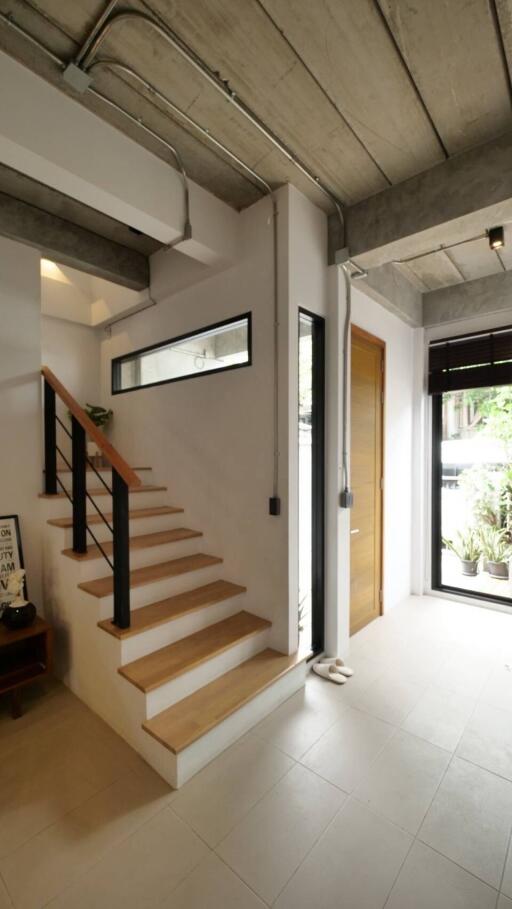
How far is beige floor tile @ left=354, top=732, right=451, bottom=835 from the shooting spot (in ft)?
5.05

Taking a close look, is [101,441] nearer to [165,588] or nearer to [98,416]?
[165,588]

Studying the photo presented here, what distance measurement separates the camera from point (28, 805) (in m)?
1.56

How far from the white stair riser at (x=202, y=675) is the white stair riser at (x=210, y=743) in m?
0.15

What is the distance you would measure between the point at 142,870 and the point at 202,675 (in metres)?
0.78

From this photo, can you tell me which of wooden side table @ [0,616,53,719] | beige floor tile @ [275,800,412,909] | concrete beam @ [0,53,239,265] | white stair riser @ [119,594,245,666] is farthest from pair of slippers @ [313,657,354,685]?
concrete beam @ [0,53,239,265]

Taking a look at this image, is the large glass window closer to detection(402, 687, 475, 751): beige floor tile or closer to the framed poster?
detection(402, 687, 475, 751): beige floor tile

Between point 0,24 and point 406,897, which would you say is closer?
point 406,897

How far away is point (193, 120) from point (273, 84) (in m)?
0.43

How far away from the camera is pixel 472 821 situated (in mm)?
1501

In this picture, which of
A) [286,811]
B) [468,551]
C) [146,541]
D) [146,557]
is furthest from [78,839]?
[468,551]

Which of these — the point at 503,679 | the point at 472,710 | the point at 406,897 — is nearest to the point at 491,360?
the point at 503,679

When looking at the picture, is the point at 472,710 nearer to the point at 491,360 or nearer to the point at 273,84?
the point at 491,360

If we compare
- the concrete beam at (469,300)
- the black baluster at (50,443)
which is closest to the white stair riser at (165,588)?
the black baluster at (50,443)

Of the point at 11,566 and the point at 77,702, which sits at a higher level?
the point at 11,566
